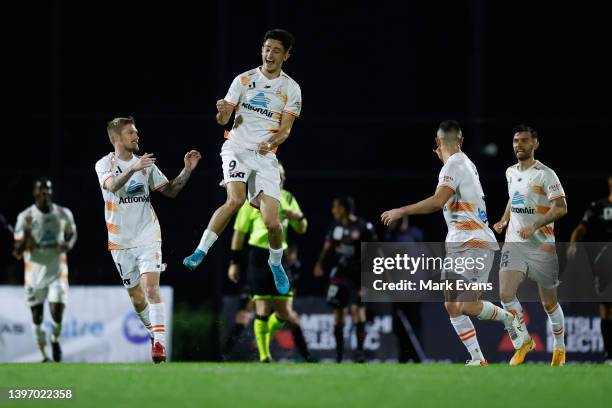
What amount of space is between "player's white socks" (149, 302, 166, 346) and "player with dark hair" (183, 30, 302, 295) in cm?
59

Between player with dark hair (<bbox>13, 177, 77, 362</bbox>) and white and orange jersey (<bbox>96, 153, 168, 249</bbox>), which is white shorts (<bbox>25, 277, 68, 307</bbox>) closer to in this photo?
player with dark hair (<bbox>13, 177, 77, 362</bbox>)

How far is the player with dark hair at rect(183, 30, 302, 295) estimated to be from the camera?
30.5ft

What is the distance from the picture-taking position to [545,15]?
17641 millimetres

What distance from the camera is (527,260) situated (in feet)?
34.0

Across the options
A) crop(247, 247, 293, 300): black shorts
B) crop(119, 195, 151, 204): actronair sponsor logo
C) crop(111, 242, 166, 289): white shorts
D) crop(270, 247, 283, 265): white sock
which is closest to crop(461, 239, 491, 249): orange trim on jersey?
crop(270, 247, 283, 265): white sock

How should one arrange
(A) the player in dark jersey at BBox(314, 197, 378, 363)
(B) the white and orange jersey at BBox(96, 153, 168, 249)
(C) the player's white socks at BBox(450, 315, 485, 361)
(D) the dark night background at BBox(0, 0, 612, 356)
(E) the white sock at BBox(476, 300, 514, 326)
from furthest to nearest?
(D) the dark night background at BBox(0, 0, 612, 356) < (A) the player in dark jersey at BBox(314, 197, 378, 363) < (C) the player's white socks at BBox(450, 315, 485, 361) < (E) the white sock at BBox(476, 300, 514, 326) < (B) the white and orange jersey at BBox(96, 153, 168, 249)

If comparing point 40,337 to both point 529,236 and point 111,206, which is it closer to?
point 111,206

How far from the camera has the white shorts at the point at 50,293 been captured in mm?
13773

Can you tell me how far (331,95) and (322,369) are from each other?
30.2 feet

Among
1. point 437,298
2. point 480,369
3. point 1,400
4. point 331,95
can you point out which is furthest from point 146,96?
point 1,400

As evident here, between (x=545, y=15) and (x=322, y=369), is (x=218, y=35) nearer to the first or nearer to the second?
(x=545, y=15)

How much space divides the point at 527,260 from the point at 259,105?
116 inches

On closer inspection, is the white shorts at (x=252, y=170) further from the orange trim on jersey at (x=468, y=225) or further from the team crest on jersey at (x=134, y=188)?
the orange trim on jersey at (x=468, y=225)

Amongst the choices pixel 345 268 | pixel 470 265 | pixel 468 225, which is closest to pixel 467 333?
pixel 470 265
